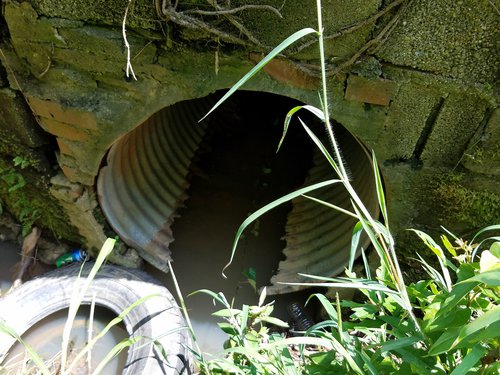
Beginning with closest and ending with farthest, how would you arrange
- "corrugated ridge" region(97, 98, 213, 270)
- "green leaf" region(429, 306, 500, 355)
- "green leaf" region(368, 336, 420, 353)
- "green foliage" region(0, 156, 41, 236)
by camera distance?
"green leaf" region(429, 306, 500, 355) → "green leaf" region(368, 336, 420, 353) → "green foliage" region(0, 156, 41, 236) → "corrugated ridge" region(97, 98, 213, 270)

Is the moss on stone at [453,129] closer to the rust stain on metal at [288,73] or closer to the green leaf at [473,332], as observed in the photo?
the rust stain on metal at [288,73]

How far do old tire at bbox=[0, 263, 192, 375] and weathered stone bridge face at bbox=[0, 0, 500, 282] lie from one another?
2.18ft

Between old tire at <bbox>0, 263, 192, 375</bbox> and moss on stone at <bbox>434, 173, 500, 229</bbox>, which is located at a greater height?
moss on stone at <bbox>434, 173, 500, 229</bbox>

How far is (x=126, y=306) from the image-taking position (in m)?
2.40

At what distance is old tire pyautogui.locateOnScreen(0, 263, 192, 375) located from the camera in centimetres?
217

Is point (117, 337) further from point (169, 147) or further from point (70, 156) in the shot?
point (169, 147)

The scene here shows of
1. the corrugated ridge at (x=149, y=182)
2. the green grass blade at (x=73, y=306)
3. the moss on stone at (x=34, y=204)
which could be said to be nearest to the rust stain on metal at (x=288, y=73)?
the green grass blade at (x=73, y=306)

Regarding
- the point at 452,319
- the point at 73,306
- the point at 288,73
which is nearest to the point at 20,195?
the point at 73,306

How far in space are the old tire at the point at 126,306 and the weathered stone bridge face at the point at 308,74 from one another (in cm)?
66

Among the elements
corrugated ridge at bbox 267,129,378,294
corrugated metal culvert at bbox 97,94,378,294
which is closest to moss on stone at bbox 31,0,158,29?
corrugated metal culvert at bbox 97,94,378,294

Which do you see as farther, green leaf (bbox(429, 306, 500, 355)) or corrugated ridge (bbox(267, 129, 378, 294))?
corrugated ridge (bbox(267, 129, 378, 294))

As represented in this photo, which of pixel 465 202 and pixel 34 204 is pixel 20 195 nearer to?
pixel 34 204

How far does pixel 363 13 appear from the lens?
1684mm

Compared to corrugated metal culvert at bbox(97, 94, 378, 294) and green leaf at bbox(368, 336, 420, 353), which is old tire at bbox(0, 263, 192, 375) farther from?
green leaf at bbox(368, 336, 420, 353)
